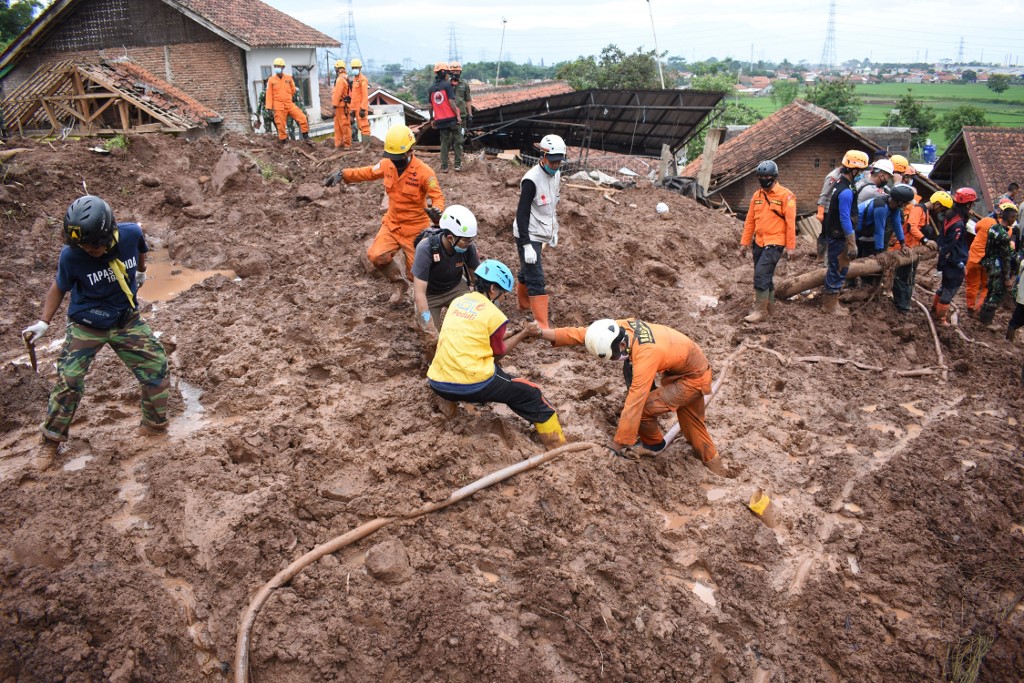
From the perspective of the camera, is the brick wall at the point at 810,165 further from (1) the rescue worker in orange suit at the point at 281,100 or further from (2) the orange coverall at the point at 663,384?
(2) the orange coverall at the point at 663,384

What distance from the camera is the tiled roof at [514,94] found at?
83.5 feet

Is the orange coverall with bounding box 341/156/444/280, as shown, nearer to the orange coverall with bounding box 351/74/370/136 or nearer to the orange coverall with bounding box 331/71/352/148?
the orange coverall with bounding box 331/71/352/148

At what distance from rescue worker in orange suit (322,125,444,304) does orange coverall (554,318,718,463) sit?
2.40 m

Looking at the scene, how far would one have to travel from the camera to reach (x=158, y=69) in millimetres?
19516

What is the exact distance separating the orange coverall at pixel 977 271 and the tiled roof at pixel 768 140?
8605 millimetres

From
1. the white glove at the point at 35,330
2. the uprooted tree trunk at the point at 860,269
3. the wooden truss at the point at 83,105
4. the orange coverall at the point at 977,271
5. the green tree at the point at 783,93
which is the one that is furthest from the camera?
the green tree at the point at 783,93

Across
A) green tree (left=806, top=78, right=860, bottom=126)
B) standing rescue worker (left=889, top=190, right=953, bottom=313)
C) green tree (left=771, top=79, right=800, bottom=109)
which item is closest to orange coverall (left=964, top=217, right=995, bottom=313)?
standing rescue worker (left=889, top=190, right=953, bottom=313)

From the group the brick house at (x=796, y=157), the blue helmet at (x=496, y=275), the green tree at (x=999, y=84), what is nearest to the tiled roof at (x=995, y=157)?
the brick house at (x=796, y=157)

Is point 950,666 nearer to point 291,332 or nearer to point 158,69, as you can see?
point 291,332

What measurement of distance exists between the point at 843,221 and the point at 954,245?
1850mm

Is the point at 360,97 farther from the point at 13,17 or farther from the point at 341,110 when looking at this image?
the point at 13,17

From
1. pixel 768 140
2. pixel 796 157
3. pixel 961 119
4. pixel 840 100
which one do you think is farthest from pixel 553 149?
pixel 840 100

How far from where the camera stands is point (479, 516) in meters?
4.41

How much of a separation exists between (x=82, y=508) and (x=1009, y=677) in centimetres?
557
